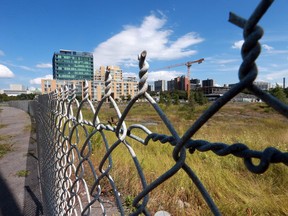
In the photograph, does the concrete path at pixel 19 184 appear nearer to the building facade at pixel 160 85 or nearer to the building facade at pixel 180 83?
the building facade at pixel 180 83

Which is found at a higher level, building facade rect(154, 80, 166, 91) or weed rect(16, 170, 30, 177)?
building facade rect(154, 80, 166, 91)

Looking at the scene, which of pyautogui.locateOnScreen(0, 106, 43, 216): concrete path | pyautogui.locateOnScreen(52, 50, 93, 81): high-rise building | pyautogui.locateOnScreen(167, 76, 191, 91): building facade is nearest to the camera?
pyautogui.locateOnScreen(0, 106, 43, 216): concrete path

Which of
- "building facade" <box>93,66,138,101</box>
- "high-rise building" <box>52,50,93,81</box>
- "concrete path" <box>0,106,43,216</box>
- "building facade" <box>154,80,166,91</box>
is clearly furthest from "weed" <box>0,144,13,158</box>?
"building facade" <box>154,80,166,91</box>

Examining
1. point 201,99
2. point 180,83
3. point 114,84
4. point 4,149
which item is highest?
point 180,83

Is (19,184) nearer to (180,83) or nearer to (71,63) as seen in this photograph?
(180,83)

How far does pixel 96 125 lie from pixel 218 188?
202 centimetres

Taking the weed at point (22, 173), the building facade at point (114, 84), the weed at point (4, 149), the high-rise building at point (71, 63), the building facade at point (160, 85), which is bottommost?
the weed at point (4, 149)

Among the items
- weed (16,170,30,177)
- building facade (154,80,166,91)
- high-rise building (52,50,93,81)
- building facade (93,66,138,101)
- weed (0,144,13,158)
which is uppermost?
Result: high-rise building (52,50,93,81)

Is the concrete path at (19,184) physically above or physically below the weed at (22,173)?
below

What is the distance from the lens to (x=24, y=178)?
4395mm

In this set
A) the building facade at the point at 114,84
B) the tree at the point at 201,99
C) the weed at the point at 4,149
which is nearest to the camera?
the building facade at the point at 114,84

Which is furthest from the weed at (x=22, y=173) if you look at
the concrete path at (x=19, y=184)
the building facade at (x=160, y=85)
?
the building facade at (x=160, y=85)

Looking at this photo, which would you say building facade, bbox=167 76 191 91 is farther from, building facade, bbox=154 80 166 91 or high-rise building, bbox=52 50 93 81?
high-rise building, bbox=52 50 93 81

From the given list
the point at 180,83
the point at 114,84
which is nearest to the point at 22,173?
the point at 114,84
